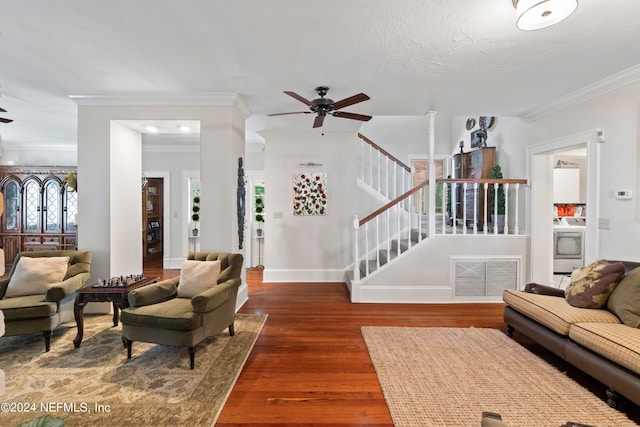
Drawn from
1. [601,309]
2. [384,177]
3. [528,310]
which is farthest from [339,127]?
[601,309]

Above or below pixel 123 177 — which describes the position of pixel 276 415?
below

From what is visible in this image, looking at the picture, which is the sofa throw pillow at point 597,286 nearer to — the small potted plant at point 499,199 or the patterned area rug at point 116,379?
the small potted plant at point 499,199

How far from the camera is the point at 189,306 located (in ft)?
9.29

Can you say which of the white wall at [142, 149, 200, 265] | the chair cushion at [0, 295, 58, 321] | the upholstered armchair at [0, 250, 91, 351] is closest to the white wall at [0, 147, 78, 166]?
the white wall at [142, 149, 200, 265]

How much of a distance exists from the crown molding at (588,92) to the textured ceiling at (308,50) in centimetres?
7

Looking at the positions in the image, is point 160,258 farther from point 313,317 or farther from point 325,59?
point 325,59

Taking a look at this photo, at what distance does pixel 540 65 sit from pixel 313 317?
11.7ft

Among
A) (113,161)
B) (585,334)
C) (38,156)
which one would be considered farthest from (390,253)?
(38,156)

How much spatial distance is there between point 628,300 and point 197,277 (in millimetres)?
3751

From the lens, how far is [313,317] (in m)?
3.75

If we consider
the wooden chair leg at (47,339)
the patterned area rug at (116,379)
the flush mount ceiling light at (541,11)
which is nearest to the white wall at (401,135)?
the flush mount ceiling light at (541,11)

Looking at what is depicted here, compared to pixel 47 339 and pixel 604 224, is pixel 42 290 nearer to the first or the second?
pixel 47 339

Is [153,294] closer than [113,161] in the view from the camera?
Yes

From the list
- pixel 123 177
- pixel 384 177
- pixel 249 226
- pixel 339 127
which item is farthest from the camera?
pixel 249 226
